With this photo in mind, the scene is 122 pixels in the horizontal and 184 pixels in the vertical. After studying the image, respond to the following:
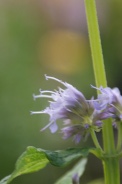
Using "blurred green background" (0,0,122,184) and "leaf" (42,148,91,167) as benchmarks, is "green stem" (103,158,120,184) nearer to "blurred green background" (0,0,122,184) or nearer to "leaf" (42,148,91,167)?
"leaf" (42,148,91,167)

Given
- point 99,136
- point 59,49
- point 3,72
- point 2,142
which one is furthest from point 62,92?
point 59,49

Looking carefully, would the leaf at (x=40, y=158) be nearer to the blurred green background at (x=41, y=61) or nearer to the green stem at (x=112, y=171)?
the green stem at (x=112, y=171)

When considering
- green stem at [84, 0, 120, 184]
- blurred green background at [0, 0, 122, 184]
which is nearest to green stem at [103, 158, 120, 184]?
green stem at [84, 0, 120, 184]

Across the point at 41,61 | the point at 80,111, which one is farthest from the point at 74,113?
the point at 41,61

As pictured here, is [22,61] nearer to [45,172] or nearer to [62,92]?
[45,172]

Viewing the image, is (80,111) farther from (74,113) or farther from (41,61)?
(41,61)

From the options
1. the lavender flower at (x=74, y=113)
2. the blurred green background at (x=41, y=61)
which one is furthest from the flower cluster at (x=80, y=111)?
the blurred green background at (x=41, y=61)

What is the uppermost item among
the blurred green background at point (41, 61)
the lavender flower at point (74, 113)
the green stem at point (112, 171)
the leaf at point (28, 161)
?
the lavender flower at point (74, 113)
